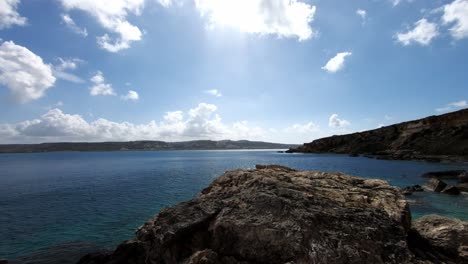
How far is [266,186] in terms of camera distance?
48.7ft

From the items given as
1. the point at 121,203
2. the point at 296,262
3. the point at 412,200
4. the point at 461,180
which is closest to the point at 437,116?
the point at 461,180

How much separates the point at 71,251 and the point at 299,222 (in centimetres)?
2010

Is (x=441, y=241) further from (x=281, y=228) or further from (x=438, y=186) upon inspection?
(x=438, y=186)

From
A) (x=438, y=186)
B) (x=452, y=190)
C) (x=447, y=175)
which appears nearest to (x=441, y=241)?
(x=452, y=190)

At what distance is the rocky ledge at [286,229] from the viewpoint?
423 inches

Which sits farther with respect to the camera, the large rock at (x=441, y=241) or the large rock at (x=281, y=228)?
the large rock at (x=441, y=241)

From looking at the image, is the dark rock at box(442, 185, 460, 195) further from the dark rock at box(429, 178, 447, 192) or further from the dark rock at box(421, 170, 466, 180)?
the dark rock at box(421, 170, 466, 180)

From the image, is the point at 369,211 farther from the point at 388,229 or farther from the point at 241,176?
the point at 241,176

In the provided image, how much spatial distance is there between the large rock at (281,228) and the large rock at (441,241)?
3.40 feet

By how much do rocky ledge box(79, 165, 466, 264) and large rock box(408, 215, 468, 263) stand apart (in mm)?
77

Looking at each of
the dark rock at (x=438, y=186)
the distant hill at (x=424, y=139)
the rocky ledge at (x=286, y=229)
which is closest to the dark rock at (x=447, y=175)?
the dark rock at (x=438, y=186)

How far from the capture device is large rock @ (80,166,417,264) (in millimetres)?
10711

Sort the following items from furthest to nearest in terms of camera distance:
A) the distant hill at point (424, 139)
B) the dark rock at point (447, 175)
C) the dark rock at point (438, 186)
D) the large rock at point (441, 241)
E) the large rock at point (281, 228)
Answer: the distant hill at point (424, 139) → the dark rock at point (447, 175) → the dark rock at point (438, 186) → the large rock at point (441, 241) → the large rock at point (281, 228)

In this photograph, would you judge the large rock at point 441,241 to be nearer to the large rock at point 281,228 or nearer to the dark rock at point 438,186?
the large rock at point 281,228
